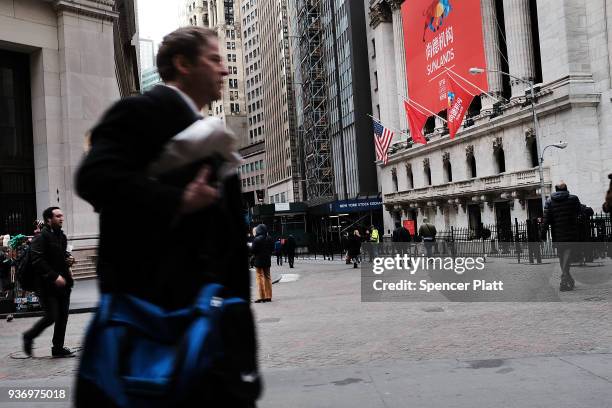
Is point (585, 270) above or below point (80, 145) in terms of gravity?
below

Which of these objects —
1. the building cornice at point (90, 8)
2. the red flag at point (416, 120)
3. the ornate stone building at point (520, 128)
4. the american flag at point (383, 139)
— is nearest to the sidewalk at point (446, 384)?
the building cornice at point (90, 8)

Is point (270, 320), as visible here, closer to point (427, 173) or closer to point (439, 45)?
point (439, 45)

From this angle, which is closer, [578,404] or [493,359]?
[578,404]

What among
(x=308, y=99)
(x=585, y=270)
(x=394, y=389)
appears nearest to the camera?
(x=394, y=389)

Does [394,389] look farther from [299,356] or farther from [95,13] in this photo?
[95,13]

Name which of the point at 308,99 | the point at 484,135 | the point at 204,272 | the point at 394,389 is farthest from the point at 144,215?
the point at 308,99

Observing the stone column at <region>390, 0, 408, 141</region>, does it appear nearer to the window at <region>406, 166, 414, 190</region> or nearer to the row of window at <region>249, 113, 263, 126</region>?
the window at <region>406, 166, 414, 190</region>

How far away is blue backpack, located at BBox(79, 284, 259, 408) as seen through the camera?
165 cm

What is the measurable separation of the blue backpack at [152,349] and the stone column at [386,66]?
5919 centimetres

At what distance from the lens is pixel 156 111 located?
6.35ft

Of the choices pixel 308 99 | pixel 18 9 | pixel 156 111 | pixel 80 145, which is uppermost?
pixel 308 99

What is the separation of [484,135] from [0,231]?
108 ft

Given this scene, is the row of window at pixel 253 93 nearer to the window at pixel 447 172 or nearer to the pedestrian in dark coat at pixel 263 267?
the window at pixel 447 172

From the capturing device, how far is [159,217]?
180cm
